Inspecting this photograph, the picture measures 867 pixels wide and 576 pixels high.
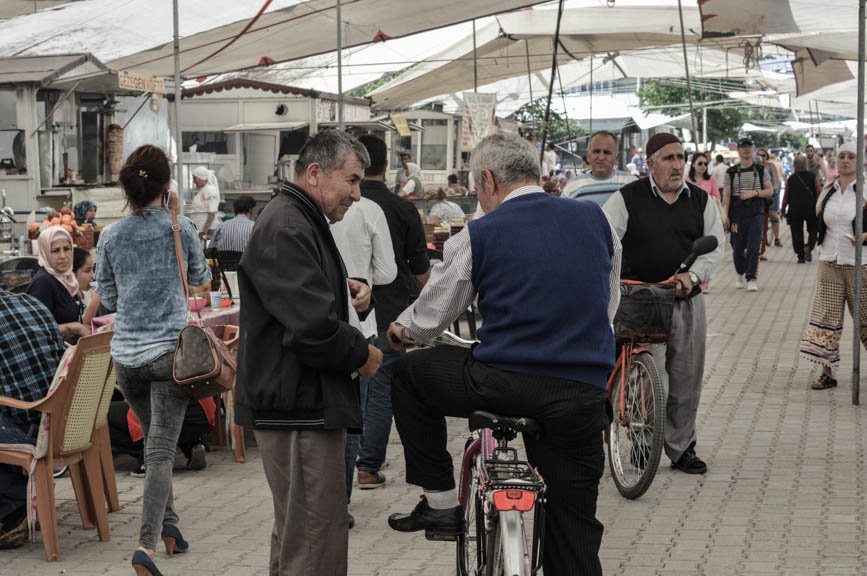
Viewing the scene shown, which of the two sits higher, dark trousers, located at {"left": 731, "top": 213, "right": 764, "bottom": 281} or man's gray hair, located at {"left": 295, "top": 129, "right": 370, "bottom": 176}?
man's gray hair, located at {"left": 295, "top": 129, "right": 370, "bottom": 176}

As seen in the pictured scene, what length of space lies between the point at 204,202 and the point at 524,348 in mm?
14439

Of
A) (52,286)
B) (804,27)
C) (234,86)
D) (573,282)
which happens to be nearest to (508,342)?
(573,282)

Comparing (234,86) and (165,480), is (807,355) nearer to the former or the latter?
(165,480)

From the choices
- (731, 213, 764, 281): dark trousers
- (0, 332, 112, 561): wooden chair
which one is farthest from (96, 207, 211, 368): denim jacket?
(731, 213, 764, 281): dark trousers

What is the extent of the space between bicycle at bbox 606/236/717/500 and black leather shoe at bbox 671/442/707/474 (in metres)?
0.46

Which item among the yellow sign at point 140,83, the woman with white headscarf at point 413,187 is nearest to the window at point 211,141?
the woman with white headscarf at point 413,187

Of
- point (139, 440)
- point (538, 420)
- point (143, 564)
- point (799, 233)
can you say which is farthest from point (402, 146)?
point (538, 420)

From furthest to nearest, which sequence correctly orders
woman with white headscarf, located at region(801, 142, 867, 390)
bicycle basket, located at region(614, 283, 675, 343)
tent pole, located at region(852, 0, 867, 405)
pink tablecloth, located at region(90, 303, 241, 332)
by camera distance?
woman with white headscarf, located at region(801, 142, 867, 390) → tent pole, located at region(852, 0, 867, 405) → pink tablecloth, located at region(90, 303, 241, 332) → bicycle basket, located at region(614, 283, 675, 343)

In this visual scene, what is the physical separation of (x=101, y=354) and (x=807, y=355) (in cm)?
588

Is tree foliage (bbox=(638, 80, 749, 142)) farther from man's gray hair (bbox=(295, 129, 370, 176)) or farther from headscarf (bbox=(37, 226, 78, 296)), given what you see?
man's gray hair (bbox=(295, 129, 370, 176))

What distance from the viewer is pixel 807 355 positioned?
937 centimetres

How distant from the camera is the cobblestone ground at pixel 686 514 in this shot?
5309 millimetres

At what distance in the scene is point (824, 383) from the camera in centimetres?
952

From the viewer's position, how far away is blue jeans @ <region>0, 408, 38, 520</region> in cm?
562
